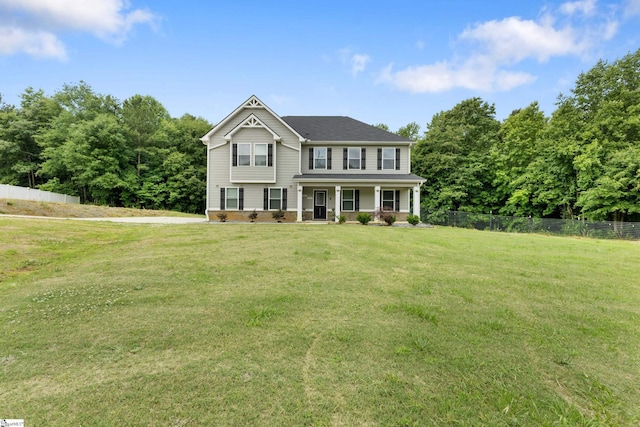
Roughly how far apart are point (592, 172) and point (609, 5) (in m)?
10.7

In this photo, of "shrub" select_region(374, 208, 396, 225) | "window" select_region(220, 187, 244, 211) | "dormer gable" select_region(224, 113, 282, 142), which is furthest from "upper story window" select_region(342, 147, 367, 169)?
"window" select_region(220, 187, 244, 211)

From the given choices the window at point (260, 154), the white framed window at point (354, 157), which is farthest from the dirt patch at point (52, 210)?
the white framed window at point (354, 157)

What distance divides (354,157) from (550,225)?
14.2 metres

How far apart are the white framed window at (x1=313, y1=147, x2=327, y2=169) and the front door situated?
6.26 feet

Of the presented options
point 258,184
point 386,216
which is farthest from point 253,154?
point 386,216

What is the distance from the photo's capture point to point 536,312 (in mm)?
4148

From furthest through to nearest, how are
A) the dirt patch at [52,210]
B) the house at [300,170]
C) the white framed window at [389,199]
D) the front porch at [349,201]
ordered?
the white framed window at [389,199], the front porch at [349,201], the house at [300,170], the dirt patch at [52,210]

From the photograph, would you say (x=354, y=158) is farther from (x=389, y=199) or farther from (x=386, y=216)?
(x=386, y=216)

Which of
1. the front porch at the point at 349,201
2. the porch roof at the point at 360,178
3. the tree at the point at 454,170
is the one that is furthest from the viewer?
the tree at the point at 454,170

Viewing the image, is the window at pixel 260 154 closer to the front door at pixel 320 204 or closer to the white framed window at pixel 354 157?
the front door at pixel 320 204

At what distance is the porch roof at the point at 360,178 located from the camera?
18797 millimetres

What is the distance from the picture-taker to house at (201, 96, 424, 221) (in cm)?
1939

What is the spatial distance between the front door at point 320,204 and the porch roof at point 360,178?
1410 mm

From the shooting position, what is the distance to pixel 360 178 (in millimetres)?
19375
